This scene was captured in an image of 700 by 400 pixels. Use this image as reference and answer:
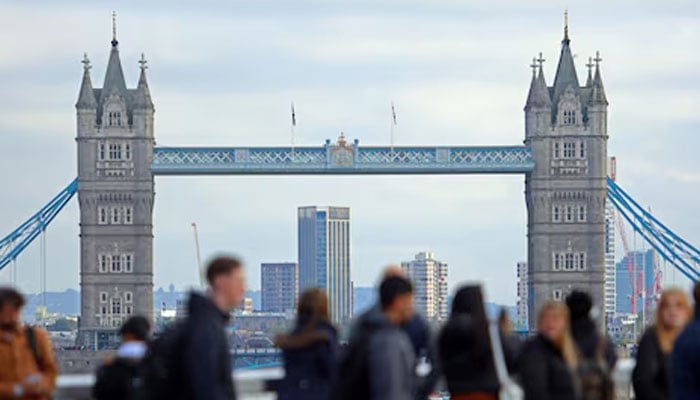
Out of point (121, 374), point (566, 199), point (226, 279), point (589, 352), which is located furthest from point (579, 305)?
point (566, 199)

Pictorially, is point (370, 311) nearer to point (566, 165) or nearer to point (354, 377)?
point (354, 377)

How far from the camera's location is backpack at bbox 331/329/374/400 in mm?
11578

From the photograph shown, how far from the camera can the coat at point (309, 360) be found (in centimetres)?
1392

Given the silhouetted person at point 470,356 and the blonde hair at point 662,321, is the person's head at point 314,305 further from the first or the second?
the blonde hair at point 662,321

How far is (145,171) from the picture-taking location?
3883 inches

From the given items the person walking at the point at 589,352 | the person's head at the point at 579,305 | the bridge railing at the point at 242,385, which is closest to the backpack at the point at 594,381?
the person walking at the point at 589,352

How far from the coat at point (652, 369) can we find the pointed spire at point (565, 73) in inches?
3441

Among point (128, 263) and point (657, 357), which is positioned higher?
point (657, 357)

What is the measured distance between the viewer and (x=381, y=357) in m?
11.4

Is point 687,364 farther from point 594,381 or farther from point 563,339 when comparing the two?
point 594,381

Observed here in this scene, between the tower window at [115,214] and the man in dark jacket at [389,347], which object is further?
the tower window at [115,214]

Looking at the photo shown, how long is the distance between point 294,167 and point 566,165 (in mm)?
11895

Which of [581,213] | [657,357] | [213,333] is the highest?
[581,213]

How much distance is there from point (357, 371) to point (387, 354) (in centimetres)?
24
